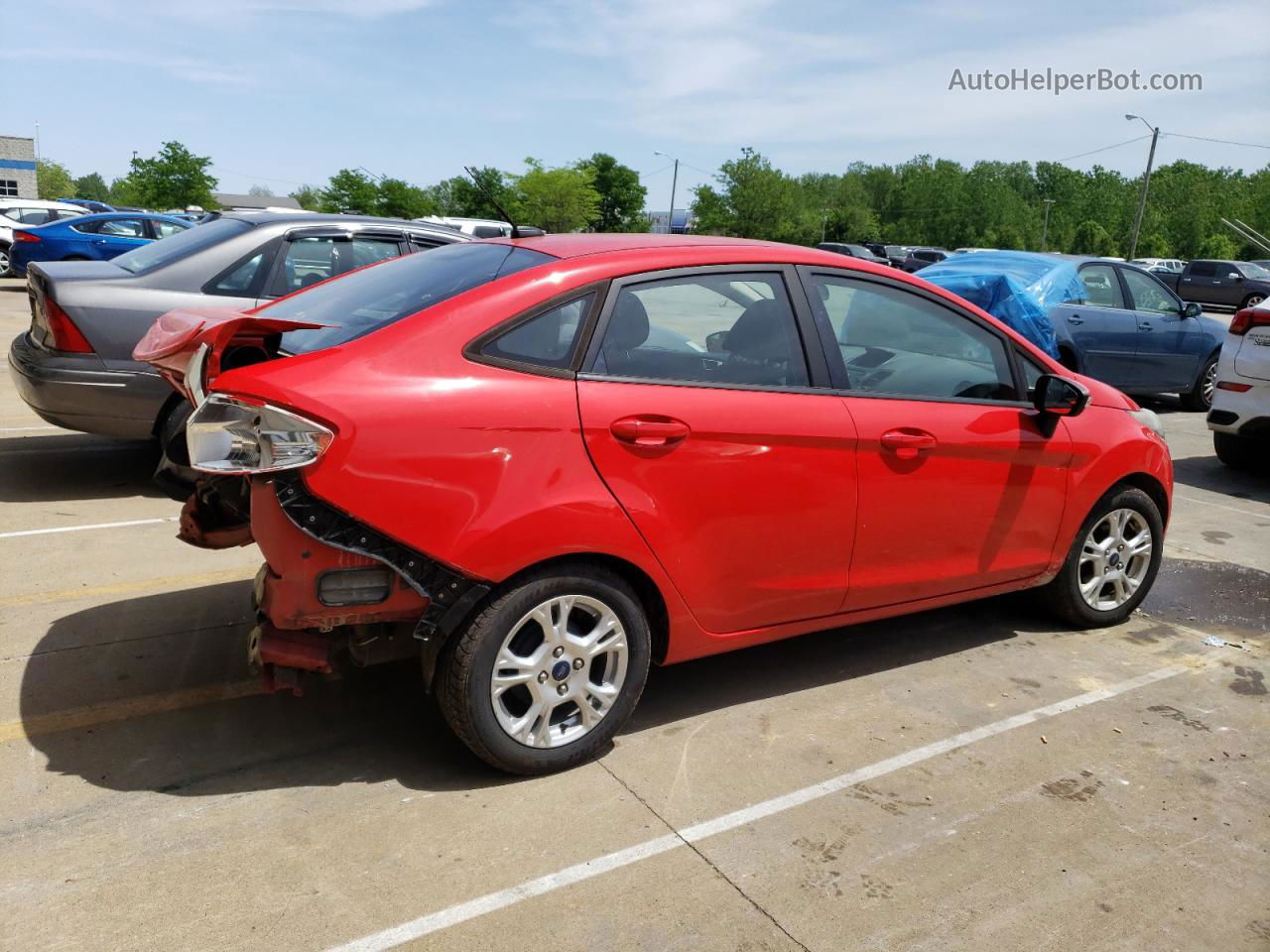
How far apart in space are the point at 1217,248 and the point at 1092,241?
7.39m

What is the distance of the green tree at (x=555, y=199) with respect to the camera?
63781 millimetres

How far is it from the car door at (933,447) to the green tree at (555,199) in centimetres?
Result: 5968

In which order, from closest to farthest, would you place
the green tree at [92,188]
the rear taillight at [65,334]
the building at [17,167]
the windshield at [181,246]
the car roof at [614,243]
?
1. the car roof at [614,243]
2. the rear taillight at [65,334]
3. the windshield at [181,246]
4. the building at [17,167]
5. the green tree at [92,188]

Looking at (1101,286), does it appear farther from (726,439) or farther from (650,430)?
(650,430)

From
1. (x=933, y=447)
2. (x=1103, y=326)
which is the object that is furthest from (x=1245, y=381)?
(x=933, y=447)

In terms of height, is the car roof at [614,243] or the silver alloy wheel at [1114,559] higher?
the car roof at [614,243]

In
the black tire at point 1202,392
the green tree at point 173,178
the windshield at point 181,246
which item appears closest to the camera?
the windshield at point 181,246

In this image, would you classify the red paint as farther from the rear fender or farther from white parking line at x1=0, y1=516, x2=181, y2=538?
white parking line at x1=0, y1=516, x2=181, y2=538

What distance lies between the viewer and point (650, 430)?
348 cm

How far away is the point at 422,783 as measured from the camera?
3.43m

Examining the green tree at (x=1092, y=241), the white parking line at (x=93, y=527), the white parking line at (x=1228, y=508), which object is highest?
the green tree at (x=1092, y=241)

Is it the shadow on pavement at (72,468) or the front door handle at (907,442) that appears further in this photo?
the shadow on pavement at (72,468)

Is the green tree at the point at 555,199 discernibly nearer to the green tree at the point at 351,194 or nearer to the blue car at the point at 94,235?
the green tree at the point at 351,194

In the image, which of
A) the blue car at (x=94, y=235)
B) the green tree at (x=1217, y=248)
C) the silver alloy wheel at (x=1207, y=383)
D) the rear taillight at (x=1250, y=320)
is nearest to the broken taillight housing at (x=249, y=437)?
the rear taillight at (x=1250, y=320)
